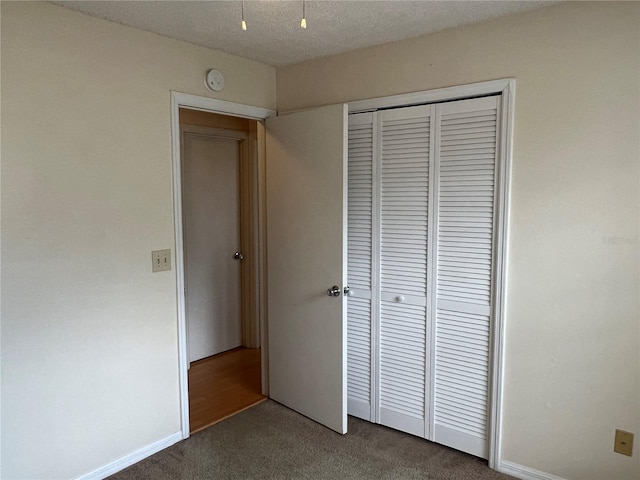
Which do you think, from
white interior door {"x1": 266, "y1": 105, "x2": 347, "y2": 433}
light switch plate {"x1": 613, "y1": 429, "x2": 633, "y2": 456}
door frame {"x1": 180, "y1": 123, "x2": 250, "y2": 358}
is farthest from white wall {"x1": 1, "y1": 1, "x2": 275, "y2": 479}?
light switch plate {"x1": 613, "y1": 429, "x2": 633, "y2": 456}

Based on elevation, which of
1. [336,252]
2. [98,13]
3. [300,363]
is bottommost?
[300,363]

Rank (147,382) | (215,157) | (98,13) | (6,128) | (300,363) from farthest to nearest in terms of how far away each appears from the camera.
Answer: (215,157), (300,363), (147,382), (98,13), (6,128)

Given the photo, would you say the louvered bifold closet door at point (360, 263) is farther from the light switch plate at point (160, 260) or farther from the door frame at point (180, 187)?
the light switch plate at point (160, 260)

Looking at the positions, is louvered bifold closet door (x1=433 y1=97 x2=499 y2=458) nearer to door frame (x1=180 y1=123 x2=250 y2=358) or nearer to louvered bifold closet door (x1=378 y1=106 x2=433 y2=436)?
louvered bifold closet door (x1=378 y1=106 x2=433 y2=436)

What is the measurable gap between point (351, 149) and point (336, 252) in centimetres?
65

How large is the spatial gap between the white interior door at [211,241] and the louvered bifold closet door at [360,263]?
1576 mm

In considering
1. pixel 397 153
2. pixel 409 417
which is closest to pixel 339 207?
pixel 397 153

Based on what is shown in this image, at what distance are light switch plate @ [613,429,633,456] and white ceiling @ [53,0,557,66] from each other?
1.93m

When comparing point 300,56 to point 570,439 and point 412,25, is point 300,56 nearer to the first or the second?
point 412,25

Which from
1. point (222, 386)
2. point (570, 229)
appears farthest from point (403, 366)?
point (222, 386)

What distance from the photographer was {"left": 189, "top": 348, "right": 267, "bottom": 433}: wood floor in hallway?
3004 millimetres

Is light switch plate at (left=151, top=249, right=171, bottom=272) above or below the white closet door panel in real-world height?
above

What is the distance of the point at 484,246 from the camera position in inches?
90.8

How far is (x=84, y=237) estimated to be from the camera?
85.7 inches
